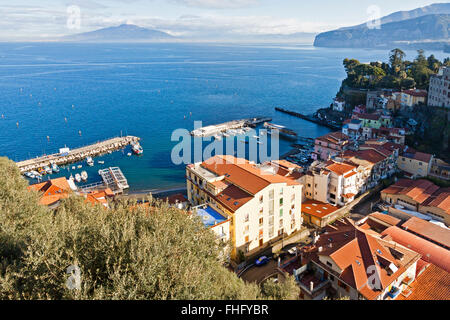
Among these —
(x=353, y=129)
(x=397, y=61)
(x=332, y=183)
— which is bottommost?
(x=332, y=183)

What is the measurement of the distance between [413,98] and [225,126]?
24.3 m

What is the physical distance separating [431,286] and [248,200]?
856cm

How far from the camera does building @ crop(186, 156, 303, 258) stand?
16.8 m

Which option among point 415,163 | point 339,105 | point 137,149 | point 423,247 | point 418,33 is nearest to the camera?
point 423,247

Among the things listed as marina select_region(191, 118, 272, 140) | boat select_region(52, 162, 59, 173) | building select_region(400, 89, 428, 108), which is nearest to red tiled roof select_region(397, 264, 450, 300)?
building select_region(400, 89, 428, 108)

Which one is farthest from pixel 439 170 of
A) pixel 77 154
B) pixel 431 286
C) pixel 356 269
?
pixel 77 154

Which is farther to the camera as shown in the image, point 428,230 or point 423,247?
point 428,230

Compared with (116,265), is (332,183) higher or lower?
lower

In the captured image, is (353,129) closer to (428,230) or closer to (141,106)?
(428,230)

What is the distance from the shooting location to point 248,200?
55.0 feet

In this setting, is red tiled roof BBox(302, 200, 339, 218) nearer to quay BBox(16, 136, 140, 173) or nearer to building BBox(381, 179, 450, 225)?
building BBox(381, 179, 450, 225)

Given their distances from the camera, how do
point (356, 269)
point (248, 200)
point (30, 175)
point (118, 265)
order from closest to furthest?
point (118, 265) < point (356, 269) < point (248, 200) < point (30, 175)

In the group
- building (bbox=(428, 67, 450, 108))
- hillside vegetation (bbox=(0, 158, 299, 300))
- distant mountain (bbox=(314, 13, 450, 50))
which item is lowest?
hillside vegetation (bbox=(0, 158, 299, 300))

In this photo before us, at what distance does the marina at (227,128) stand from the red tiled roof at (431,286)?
3270cm
